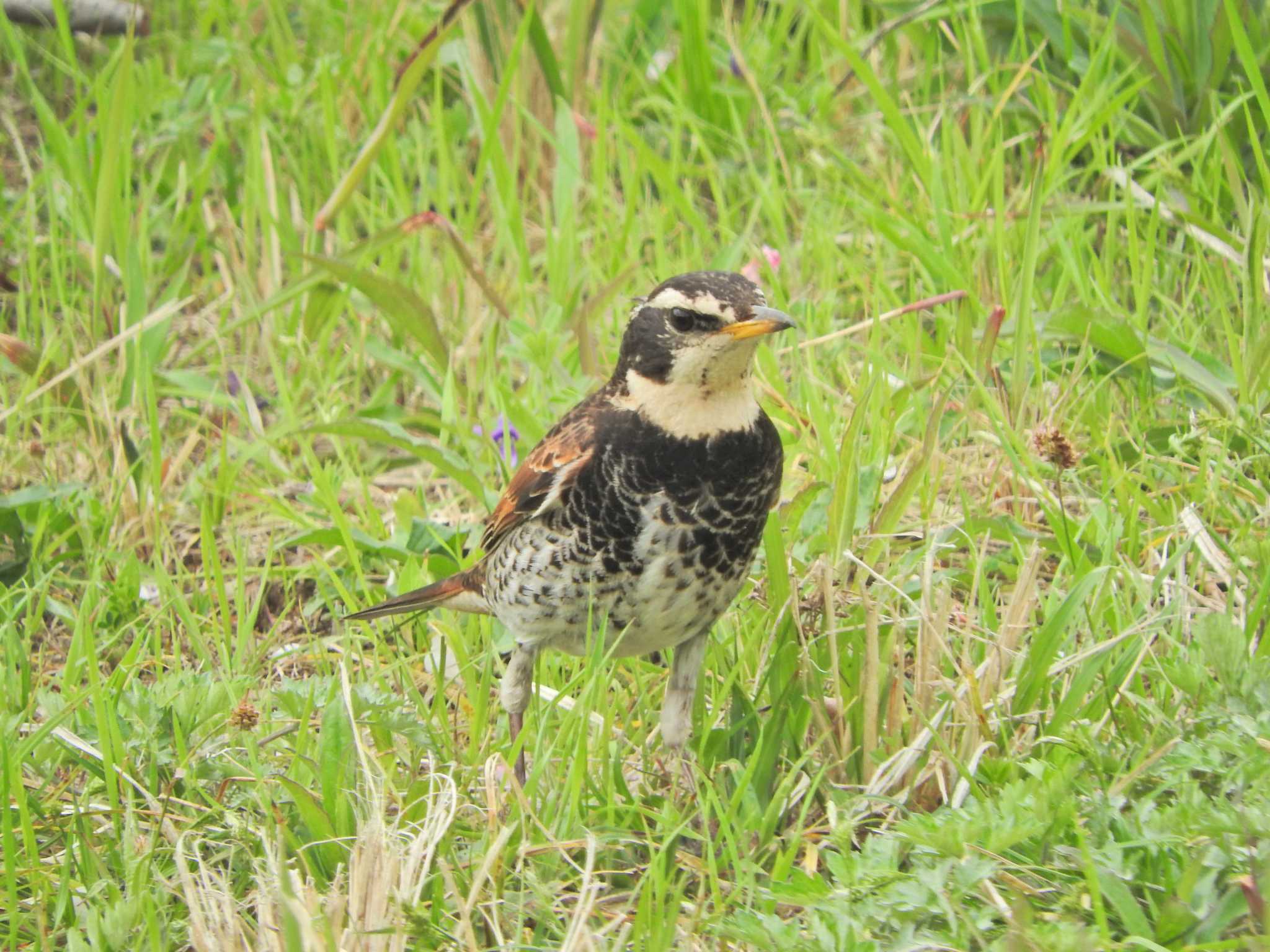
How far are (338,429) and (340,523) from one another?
494mm

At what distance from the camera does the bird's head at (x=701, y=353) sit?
3.57 meters

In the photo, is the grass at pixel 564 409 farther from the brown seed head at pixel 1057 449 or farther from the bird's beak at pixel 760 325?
the bird's beak at pixel 760 325

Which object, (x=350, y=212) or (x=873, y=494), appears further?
(x=350, y=212)

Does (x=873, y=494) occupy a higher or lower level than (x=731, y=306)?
lower

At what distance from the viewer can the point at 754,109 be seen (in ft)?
22.7

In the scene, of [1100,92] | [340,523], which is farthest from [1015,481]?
[340,523]

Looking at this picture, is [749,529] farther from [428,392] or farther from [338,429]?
[428,392]

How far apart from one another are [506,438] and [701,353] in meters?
1.60

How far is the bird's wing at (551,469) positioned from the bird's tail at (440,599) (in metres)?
0.22

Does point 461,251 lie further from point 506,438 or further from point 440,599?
point 440,599

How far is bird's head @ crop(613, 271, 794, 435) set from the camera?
3.57 meters

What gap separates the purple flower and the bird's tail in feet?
2.55

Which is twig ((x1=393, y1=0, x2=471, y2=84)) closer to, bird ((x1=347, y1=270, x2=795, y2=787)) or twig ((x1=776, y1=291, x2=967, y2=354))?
twig ((x1=776, y1=291, x2=967, y2=354))

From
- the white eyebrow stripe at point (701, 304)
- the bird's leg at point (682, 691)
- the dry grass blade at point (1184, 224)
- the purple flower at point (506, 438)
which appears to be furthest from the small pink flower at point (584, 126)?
the bird's leg at point (682, 691)
